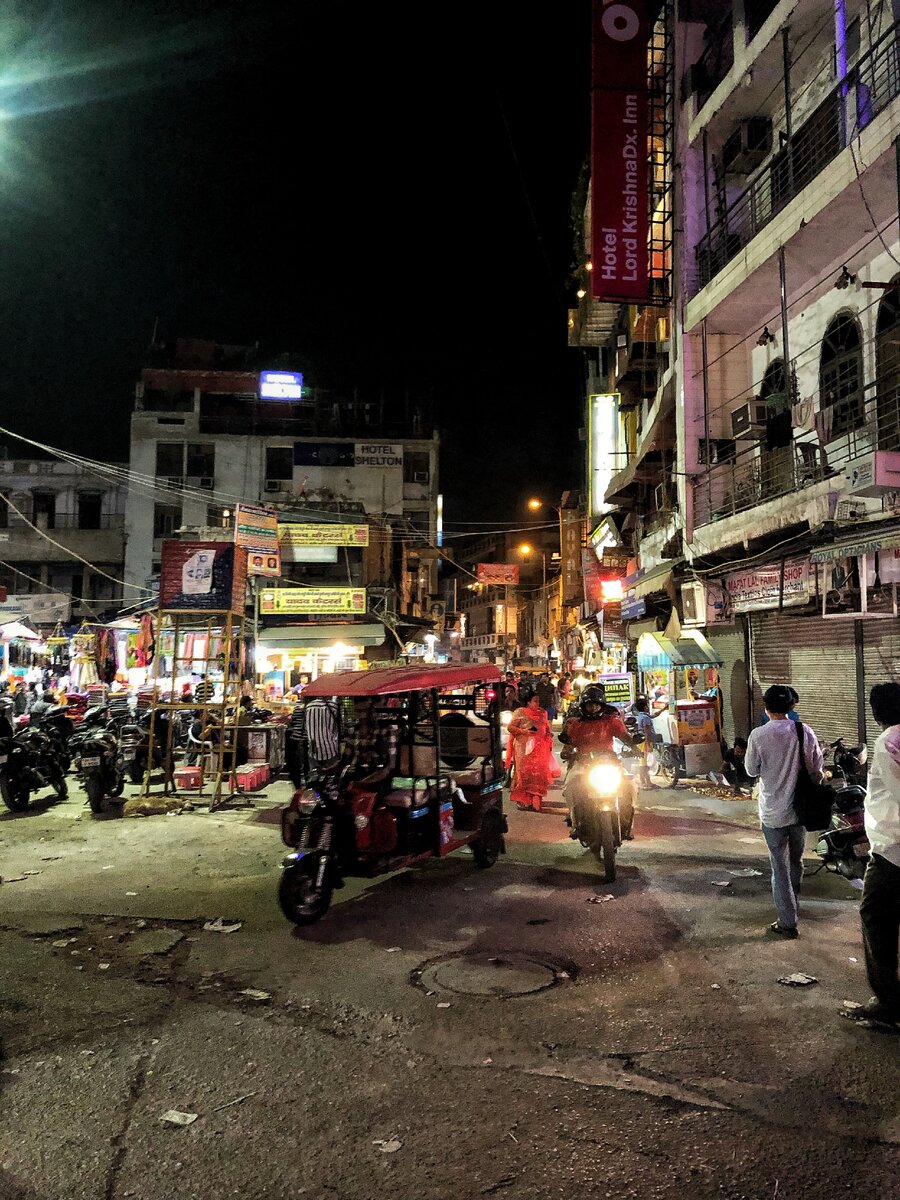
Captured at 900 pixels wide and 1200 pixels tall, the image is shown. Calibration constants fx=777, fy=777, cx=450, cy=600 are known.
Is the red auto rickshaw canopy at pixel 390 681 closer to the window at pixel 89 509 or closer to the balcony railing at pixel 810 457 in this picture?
the balcony railing at pixel 810 457

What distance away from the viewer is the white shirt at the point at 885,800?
4.44 metres

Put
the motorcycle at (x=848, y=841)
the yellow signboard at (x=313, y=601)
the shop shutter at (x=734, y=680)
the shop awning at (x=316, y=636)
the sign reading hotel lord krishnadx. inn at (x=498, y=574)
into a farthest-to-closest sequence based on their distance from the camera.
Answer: the sign reading hotel lord krishnadx. inn at (x=498, y=574)
the shop awning at (x=316, y=636)
the yellow signboard at (x=313, y=601)
the shop shutter at (x=734, y=680)
the motorcycle at (x=848, y=841)

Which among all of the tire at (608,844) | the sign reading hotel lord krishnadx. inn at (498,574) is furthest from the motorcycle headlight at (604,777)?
the sign reading hotel lord krishnadx. inn at (498,574)

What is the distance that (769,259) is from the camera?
13367 millimetres

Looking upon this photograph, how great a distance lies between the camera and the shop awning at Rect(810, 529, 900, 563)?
989 cm

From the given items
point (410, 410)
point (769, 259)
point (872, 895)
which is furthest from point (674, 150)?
point (410, 410)

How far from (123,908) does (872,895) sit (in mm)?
6124

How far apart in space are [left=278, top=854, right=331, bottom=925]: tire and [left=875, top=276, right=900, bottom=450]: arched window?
9443mm

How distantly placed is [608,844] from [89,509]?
42865mm

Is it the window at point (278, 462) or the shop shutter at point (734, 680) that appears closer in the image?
the shop shutter at point (734, 680)

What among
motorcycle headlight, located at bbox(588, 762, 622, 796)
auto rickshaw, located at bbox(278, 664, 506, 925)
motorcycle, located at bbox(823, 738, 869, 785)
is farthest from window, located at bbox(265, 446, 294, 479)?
motorcycle headlight, located at bbox(588, 762, 622, 796)

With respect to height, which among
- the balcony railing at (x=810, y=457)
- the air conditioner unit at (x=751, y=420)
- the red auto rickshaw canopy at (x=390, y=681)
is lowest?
the red auto rickshaw canopy at (x=390, y=681)

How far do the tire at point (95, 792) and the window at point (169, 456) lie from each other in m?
37.0

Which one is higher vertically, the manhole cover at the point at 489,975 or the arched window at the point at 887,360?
the arched window at the point at 887,360
